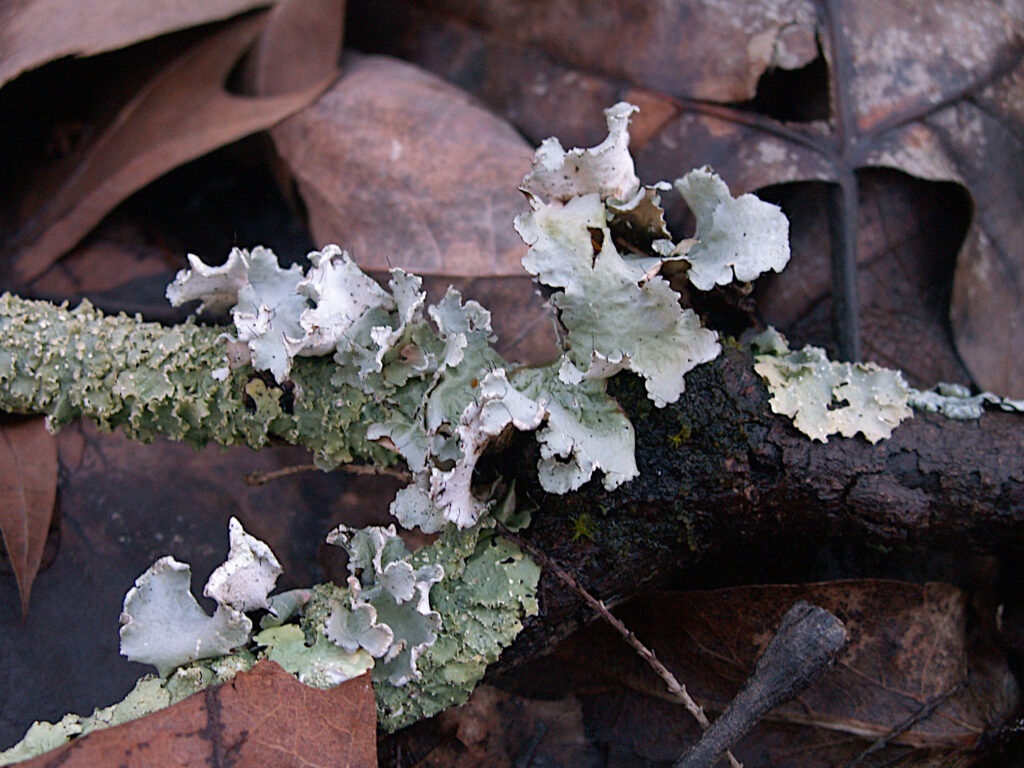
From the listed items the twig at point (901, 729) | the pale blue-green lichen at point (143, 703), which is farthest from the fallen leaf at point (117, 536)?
the twig at point (901, 729)

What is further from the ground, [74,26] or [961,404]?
[74,26]

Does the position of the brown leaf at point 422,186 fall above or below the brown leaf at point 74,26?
below

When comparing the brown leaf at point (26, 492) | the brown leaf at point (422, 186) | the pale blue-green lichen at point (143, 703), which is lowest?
the brown leaf at point (26, 492)

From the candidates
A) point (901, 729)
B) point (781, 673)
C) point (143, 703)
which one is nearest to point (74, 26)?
point (143, 703)

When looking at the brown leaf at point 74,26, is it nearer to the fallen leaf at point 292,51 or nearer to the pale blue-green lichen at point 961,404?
the fallen leaf at point 292,51

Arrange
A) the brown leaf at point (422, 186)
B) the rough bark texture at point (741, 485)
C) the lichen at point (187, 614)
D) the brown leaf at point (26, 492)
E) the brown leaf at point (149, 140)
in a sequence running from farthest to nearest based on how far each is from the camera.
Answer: the brown leaf at point (149, 140)
the brown leaf at point (422, 186)
the brown leaf at point (26, 492)
the rough bark texture at point (741, 485)
the lichen at point (187, 614)

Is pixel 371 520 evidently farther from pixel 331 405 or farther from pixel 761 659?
pixel 761 659

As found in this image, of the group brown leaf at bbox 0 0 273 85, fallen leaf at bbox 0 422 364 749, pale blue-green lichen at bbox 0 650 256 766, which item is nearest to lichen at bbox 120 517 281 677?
pale blue-green lichen at bbox 0 650 256 766

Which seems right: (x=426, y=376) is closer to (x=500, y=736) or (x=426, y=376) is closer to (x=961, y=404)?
(x=500, y=736)
